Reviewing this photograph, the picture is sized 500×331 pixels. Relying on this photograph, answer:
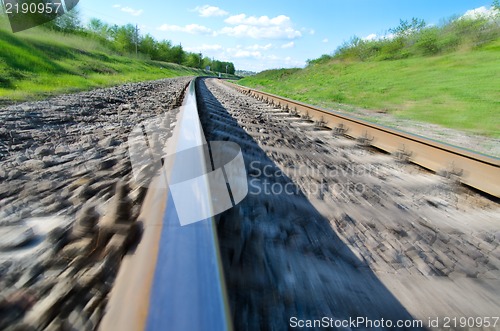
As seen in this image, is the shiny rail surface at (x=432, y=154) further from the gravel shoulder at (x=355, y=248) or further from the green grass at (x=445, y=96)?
the green grass at (x=445, y=96)

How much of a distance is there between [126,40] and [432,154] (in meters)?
72.0

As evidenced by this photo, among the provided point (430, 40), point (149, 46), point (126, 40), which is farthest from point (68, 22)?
point (430, 40)

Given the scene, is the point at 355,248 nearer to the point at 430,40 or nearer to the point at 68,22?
the point at 430,40

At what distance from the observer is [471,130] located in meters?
4.70

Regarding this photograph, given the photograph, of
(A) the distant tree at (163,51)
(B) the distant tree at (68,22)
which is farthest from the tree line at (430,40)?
(A) the distant tree at (163,51)

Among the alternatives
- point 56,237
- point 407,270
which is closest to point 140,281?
point 56,237

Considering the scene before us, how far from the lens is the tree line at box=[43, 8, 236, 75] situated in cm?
3938

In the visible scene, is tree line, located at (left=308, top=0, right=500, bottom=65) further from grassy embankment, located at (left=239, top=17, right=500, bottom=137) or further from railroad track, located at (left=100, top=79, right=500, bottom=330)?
railroad track, located at (left=100, top=79, right=500, bottom=330)

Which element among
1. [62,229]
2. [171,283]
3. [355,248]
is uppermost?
[171,283]

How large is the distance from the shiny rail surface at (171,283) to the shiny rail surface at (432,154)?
2.04 metres

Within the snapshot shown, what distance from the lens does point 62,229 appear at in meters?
0.86

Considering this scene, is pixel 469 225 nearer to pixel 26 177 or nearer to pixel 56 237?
pixel 56 237

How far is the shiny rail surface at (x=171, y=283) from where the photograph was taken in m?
0.41

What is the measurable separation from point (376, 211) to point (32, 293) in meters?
1.44
